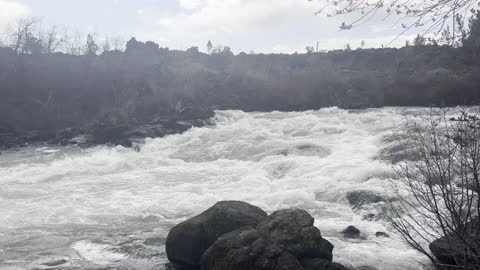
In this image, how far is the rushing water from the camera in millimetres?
7961

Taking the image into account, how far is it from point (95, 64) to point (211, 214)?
4272 centimetres

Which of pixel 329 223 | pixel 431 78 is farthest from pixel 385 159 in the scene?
pixel 431 78

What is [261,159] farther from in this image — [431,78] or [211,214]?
[431,78]

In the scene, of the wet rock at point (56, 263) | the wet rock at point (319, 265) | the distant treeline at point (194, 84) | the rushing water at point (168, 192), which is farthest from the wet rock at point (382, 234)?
the distant treeline at point (194, 84)

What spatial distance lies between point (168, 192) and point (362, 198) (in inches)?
216

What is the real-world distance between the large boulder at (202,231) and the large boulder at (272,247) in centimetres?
55

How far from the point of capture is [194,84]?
44.5 m

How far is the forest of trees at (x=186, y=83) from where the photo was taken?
3344 cm

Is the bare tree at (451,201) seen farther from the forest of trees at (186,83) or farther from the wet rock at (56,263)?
the forest of trees at (186,83)

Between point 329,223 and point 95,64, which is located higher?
point 95,64

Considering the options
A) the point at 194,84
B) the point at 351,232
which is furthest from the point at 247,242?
the point at 194,84

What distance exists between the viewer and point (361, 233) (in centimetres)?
859

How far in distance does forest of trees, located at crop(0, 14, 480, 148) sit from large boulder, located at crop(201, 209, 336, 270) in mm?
23807

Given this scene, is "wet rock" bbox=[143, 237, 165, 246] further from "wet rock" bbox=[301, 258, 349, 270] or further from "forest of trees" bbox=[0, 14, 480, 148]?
"forest of trees" bbox=[0, 14, 480, 148]
